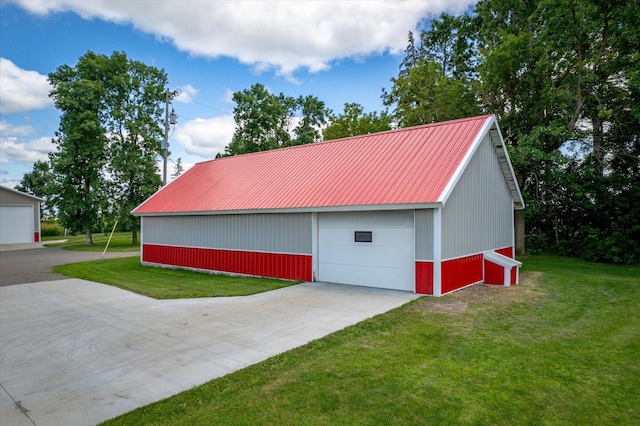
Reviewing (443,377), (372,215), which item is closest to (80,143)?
(372,215)

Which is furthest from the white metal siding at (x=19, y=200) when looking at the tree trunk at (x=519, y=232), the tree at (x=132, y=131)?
the tree trunk at (x=519, y=232)

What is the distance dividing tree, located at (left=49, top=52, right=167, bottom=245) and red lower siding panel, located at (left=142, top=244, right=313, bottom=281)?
13.3 m

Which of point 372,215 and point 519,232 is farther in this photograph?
point 519,232

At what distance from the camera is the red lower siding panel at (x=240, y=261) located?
11.5 meters

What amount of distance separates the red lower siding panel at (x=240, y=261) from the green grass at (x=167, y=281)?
0.37m

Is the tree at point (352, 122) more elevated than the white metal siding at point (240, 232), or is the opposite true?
the tree at point (352, 122)

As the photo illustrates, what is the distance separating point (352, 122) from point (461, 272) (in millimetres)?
23227

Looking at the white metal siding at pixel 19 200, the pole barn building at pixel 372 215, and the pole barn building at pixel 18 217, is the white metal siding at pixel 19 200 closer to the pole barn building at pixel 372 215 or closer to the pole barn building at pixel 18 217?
the pole barn building at pixel 18 217

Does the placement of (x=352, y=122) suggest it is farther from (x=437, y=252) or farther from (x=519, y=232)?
(x=437, y=252)

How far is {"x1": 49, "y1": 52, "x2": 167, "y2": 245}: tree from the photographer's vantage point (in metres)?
26.5

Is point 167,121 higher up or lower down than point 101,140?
higher up

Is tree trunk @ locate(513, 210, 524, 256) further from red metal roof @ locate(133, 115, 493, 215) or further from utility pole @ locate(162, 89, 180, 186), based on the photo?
utility pole @ locate(162, 89, 180, 186)

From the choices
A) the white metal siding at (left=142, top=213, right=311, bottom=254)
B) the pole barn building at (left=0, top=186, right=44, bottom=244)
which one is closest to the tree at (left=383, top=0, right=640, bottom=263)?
the white metal siding at (left=142, top=213, right=311, bottom=254)

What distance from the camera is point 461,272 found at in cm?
995
